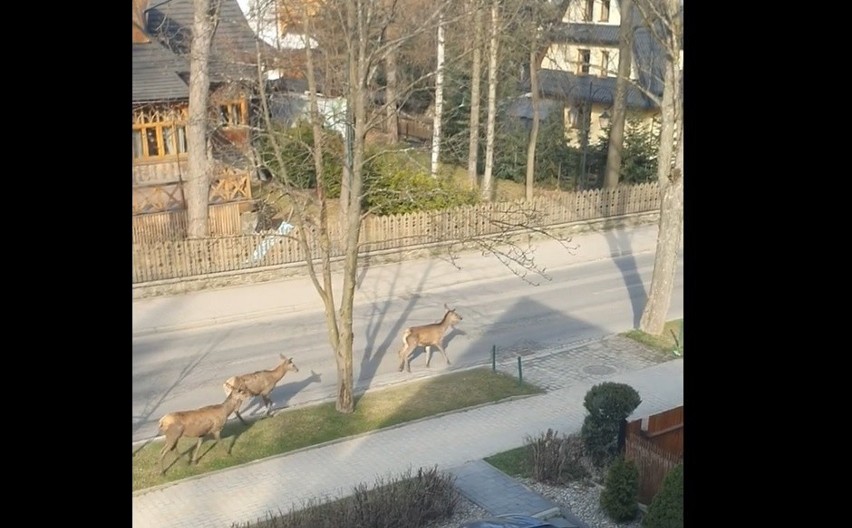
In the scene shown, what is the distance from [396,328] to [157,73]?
7472 millimetres

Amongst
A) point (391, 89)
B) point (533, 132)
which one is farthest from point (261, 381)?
point (533, 132)

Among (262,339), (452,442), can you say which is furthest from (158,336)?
(452,442)

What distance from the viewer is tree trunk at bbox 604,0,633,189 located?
16.3 metres

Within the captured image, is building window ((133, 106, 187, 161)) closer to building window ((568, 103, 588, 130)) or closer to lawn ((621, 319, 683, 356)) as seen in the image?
building window ((568, 103, 588, 130))

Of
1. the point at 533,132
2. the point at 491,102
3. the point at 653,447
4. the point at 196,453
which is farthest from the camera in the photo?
the point at 533,132

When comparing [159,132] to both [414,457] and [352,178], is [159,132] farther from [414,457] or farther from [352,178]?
[414,457]

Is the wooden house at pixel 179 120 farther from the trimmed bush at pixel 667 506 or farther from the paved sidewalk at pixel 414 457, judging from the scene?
the trimmed bush at pixel 667 506

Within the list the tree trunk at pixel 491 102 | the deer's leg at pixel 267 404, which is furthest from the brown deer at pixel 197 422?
the tree trunk at pixel 491 102

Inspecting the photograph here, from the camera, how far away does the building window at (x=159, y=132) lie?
15594 mm

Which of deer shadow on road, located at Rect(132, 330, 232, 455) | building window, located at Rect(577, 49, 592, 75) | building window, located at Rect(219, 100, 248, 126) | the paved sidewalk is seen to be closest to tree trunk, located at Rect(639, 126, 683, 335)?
the paved sidewalk

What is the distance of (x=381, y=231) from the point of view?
13.7 m

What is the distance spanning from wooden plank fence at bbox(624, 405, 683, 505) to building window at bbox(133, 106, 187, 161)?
1081cm
